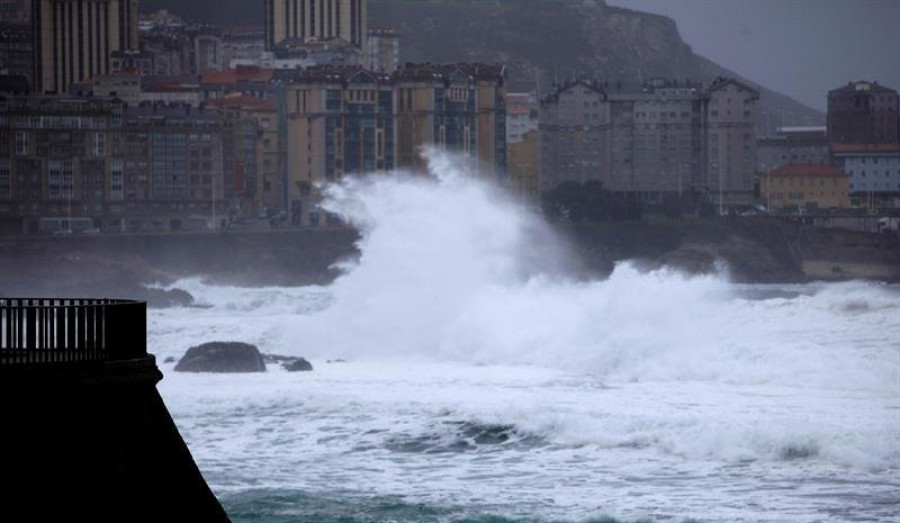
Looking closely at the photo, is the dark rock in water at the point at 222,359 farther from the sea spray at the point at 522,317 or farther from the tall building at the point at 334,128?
the tall building at the point at 334,128

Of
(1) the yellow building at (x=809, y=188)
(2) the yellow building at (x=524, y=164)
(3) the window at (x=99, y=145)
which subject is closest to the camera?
(3) the window at (x=99, y=145)

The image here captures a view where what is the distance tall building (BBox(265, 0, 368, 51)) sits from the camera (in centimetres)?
13612

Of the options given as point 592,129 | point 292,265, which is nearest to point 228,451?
point 292,265

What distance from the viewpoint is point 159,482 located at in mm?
8531

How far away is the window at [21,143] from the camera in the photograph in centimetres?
9756

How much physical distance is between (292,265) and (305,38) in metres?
51.6

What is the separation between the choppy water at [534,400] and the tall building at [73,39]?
79.0 metres

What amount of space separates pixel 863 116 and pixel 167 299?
213ft

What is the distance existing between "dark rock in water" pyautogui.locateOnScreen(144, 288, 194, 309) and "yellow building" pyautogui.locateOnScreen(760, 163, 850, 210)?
158 ft

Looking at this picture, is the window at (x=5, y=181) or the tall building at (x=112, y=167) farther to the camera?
the tall building at (x=112, y=167)

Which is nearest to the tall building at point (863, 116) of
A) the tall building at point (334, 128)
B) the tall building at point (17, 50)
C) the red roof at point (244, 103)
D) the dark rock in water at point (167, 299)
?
the tall building at point (334, 128)

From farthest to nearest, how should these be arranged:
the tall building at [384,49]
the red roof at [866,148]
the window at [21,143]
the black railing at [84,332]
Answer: the tall building at [384,49] → the red roof at [866,148] → the window at [21,143] → the black railing at [84,332]

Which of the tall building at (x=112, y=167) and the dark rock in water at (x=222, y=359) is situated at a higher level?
the tall building at (x=112, y=167)

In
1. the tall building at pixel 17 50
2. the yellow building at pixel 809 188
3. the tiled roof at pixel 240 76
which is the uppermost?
the tall building at pixel 17 50
